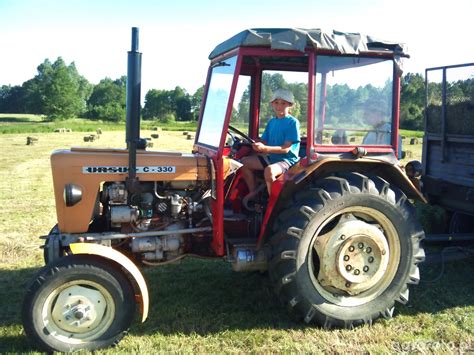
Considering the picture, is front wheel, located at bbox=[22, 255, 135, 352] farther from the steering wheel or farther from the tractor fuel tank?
the steering wheel

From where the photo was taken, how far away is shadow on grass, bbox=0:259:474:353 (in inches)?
159

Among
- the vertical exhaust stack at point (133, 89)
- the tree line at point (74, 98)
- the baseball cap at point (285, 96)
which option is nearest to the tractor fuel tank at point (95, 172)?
the vertical exhaust stack at point (133, 89)

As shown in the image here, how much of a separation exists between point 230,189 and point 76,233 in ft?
4.69

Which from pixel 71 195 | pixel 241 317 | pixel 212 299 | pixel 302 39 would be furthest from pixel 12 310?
pixel 302 39

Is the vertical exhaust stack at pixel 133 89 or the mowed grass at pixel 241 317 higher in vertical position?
the vertical exhaust stack at pixel 133 89

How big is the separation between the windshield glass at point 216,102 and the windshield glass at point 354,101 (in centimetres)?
78

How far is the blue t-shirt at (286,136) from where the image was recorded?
13.8 feet

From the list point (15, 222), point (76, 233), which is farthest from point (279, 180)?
point (15, 222)

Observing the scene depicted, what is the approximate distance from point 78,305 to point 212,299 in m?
1.43

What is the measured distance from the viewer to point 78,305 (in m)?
3.58

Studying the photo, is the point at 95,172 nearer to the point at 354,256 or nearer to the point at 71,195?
the point at 71,195

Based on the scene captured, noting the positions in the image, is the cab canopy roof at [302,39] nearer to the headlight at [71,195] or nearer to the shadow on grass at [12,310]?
the headlight at [71,195]

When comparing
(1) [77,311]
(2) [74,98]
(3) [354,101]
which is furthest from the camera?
(2) [74,98]

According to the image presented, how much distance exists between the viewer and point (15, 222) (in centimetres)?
A: 748
